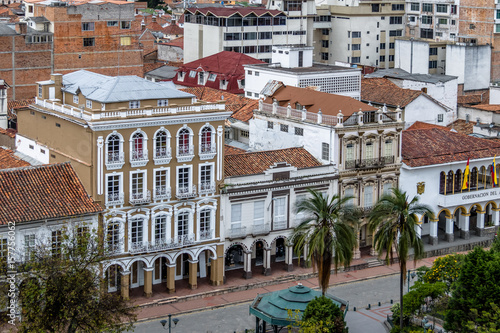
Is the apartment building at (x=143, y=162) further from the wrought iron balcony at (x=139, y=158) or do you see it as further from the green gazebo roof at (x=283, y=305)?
the green gazebo roof at (x=283, y=305)

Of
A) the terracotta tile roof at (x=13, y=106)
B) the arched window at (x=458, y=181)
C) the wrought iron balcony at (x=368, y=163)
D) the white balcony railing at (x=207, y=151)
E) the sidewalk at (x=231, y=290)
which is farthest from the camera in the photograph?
the terracotta tile roof at (x=13, y=106)

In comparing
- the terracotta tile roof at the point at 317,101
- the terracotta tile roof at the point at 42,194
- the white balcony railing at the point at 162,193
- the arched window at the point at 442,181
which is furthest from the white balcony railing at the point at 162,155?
the arched window at the point at 442,181

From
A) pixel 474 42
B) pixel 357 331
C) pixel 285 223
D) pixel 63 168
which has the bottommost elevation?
pixel 357 331

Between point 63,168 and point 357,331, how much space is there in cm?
2160

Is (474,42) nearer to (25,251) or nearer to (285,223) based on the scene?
(285,223)

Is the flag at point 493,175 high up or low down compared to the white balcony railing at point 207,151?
down

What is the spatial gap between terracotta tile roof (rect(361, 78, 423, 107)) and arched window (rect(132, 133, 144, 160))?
36.8 meters

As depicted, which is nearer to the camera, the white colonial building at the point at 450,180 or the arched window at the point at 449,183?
the white colonial building at the point at 450,180

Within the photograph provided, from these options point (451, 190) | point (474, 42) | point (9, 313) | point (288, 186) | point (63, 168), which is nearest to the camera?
point (9, 313)

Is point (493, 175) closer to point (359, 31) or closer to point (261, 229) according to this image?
point (261, 229)

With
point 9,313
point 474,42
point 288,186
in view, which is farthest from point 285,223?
point 474,42

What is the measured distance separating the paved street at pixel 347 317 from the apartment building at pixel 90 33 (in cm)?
5237

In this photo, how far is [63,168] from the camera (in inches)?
2559

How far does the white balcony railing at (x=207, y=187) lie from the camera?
67.8 meters
